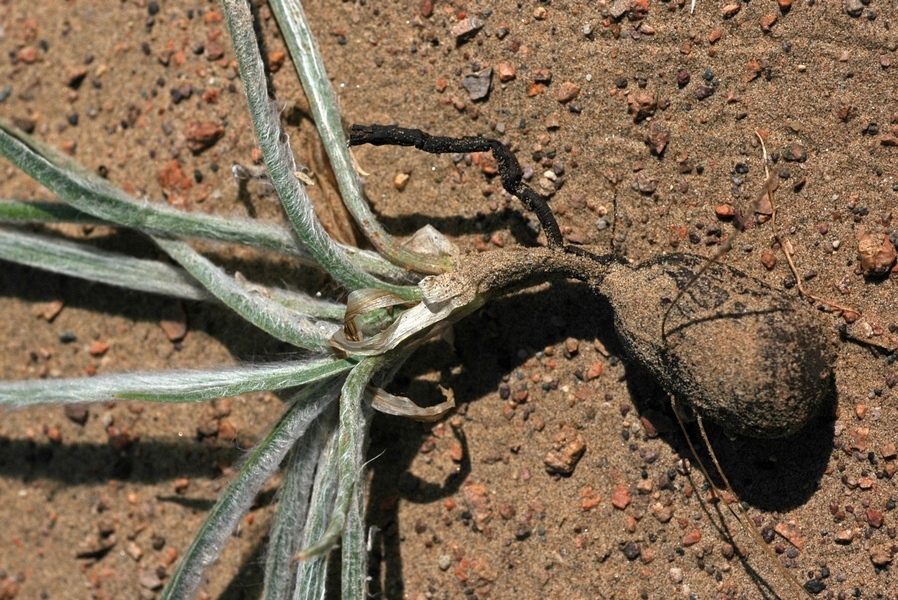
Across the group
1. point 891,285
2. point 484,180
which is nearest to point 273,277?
point 484,180

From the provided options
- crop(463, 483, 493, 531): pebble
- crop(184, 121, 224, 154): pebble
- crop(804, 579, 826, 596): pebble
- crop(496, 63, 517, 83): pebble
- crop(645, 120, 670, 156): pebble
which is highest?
crop(184, 121, 224, 154): pebble

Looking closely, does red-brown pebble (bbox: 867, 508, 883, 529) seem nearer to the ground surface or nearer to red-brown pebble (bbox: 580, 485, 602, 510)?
the ground surface

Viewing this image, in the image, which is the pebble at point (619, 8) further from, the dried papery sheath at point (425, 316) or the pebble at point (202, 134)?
Answer: the pebble at point (202, 134)

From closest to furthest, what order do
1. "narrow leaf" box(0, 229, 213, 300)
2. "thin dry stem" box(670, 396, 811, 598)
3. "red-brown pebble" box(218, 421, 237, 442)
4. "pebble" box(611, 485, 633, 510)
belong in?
1. "thin dry stem" box(670, 396, 811, 598)
2. "pebble" box(611, 485, 633, 510)
3. "narrow leaf" box(0, 229, 213, 300)
4. "red-brown pebble" box(218, 421, 237, 442)

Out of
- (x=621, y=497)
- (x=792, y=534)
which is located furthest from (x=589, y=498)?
(x=792, y=534)

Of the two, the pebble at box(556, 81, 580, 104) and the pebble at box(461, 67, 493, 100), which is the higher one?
the pebble at box(461, 67, 493, 100)

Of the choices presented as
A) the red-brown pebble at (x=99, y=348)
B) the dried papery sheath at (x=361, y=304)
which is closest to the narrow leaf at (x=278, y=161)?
the dried papery sheath at (x=361, y=304)

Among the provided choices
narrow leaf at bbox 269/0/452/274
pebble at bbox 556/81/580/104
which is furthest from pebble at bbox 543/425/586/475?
pebble at bbox 556/81/580/104
